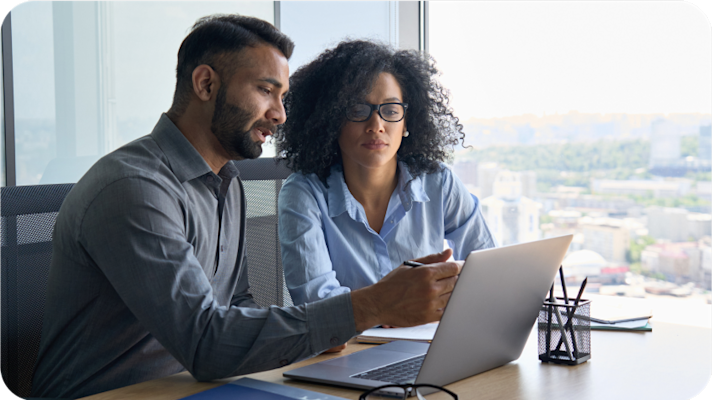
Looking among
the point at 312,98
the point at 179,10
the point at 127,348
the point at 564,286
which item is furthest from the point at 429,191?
the point at 179,10

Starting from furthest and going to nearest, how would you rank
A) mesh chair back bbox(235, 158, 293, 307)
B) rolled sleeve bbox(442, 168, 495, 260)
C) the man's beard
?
rolled sleeve bbox(442, 168, 495, 260) < mesh chair back bbox(235, 158, 293, 307) < the man's beard

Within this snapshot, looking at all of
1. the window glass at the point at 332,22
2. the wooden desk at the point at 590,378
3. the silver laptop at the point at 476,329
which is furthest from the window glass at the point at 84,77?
the silver laptop at the point at 476,329

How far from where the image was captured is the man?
0.95m

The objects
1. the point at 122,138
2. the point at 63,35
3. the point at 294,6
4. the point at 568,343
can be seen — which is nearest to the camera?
the point at 568,343

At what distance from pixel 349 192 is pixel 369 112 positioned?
0.80 ft

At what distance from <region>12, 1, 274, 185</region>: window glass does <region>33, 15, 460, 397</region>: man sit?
107cm

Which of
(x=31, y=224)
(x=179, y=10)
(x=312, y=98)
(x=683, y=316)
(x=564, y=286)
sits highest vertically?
(x=179, y=10)

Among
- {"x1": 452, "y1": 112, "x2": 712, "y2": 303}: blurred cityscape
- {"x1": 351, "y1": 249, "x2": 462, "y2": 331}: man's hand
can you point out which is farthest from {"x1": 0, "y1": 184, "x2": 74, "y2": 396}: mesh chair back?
{"x1": 452, "y1": 112, "x2": 712, "y2": 303}: blurred cityscape

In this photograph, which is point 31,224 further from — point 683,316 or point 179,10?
point 179,10

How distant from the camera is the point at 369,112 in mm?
1726

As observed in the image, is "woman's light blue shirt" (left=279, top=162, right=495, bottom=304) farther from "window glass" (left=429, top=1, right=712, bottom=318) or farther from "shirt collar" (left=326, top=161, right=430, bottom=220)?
"window glass" (left=429, top=1, right=712, bottom=318)

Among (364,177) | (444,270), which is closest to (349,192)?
(364,177)

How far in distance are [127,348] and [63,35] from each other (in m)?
1.53

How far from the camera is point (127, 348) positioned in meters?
1.10
